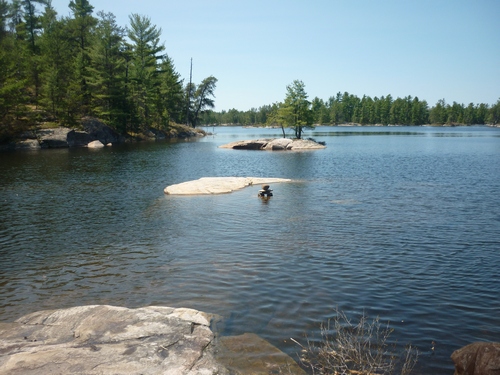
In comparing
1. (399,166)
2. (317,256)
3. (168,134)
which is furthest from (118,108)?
(317,256)

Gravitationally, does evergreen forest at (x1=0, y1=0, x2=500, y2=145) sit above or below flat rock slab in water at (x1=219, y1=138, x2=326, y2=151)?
above

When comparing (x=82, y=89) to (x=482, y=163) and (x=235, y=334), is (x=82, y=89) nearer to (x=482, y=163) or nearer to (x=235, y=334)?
(x=482, y=163)

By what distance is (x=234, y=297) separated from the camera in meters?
11.9

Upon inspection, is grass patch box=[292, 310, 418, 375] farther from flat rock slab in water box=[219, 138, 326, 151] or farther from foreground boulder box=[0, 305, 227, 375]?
flat rock slab in water box=[219, 138, 326, 151]

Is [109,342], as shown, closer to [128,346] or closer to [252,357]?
[128,346]

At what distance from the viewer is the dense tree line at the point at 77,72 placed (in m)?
70.3

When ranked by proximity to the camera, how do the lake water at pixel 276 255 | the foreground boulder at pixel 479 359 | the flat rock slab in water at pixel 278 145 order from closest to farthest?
the foreground boulder at pixel 479 359
the lake water at pixel 276 255
the flat rock slab in water at pixel 278 145

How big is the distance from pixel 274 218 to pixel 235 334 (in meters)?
12.8

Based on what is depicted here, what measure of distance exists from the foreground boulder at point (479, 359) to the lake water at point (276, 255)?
32.9 inches

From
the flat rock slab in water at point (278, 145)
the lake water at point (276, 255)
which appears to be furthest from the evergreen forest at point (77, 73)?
the lake water at point (276, 255)

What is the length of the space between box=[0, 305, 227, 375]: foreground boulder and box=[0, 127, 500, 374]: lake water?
1263mm

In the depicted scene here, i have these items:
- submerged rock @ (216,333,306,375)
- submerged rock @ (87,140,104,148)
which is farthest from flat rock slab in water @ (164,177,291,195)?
submerged rock @ (87,140,104,148)

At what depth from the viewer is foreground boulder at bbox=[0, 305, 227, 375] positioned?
7359 millimetres

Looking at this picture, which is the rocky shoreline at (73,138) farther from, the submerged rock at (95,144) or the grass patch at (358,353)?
the grass patch at (358,353)
